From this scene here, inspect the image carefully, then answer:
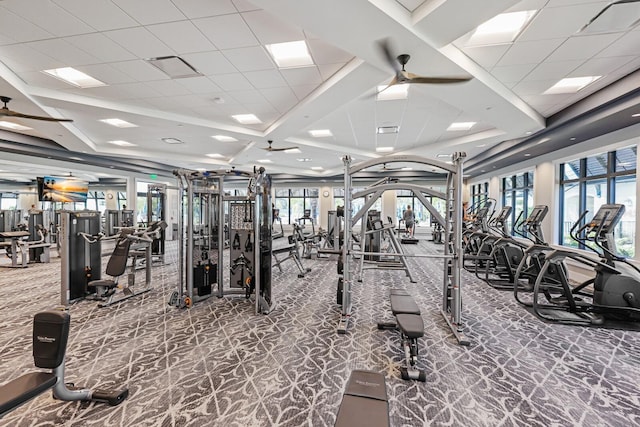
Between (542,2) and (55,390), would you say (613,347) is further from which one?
(55,390)

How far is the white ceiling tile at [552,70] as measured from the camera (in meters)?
3.55

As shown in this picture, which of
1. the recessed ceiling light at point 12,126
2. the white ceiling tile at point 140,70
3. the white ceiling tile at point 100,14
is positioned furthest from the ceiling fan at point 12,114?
the recessed ceiling light at point 12,126

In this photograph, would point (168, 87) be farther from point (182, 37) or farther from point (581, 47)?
point (581, 47)

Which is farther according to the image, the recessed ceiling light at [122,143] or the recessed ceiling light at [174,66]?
the recessed ceiling light at [122,143]

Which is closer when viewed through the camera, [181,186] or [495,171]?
[181,186]

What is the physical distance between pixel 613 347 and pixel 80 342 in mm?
5792

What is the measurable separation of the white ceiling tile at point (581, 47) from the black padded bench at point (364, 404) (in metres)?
3.99

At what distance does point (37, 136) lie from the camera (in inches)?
293

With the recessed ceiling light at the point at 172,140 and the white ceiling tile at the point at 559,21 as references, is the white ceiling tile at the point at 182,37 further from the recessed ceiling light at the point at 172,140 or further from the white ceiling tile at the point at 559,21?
the recessed ceiling light at the point at 172,140

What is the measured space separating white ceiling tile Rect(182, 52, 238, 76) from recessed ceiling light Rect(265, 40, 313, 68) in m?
0.65

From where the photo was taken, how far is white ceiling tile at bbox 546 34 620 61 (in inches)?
118

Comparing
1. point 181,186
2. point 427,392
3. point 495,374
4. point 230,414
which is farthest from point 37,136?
point 495,374

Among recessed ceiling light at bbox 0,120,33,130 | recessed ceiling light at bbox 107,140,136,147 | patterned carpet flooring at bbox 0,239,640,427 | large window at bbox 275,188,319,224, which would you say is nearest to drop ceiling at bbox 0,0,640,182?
recessed ceiling light at bbox 0,120,33,130

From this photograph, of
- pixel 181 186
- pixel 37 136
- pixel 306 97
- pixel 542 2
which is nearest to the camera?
pixel 542 2
